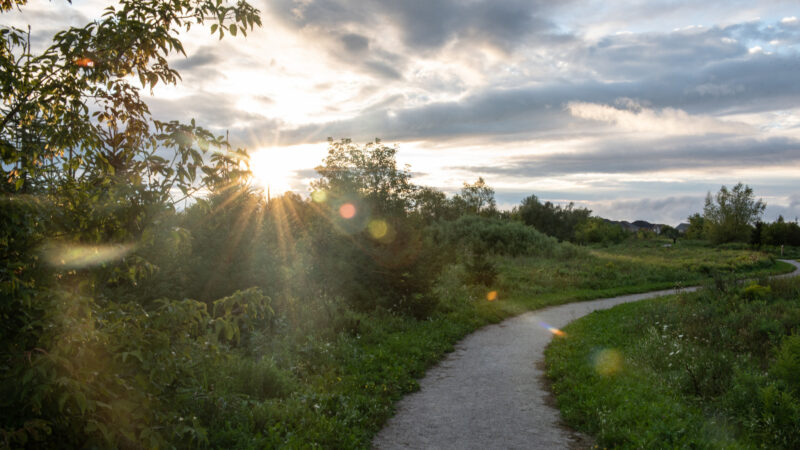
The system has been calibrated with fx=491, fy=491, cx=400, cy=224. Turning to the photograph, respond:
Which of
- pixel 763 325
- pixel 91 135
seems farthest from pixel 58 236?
pixel 763 325

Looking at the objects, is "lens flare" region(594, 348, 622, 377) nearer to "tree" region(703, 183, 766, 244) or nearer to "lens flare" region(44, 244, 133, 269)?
"lens flare" region(44, 244, 133, 269)

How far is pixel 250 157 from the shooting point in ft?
13.0

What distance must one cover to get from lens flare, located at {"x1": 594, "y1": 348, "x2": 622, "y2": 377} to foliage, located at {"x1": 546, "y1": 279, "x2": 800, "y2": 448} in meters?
0.18

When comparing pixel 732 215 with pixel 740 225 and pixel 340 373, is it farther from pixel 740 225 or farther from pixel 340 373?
pixel 340 373

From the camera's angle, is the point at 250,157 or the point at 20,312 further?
the point at 250,157

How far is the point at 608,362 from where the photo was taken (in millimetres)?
10547

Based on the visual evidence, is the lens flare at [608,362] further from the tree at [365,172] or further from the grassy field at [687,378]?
the tree at [365,172]

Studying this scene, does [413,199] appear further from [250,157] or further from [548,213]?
[250,157]

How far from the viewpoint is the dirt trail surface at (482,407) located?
276 inches

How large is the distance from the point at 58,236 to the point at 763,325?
51.9ft

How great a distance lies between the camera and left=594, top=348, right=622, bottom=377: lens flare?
31.8 feet

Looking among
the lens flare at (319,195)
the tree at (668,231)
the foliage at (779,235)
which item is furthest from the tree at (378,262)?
the tree at (668,231)

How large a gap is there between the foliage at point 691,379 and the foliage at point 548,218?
6491 cm

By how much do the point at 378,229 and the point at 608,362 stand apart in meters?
8.06
